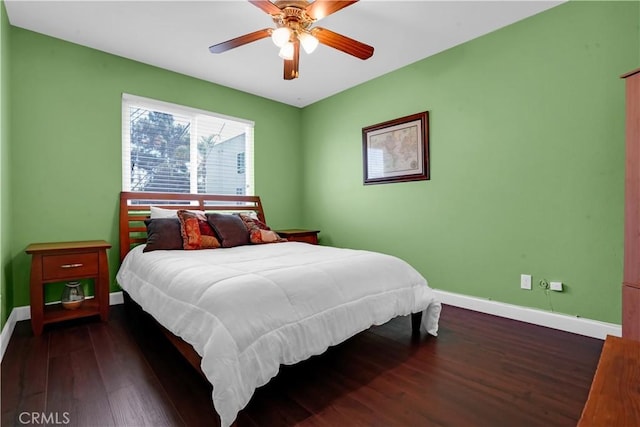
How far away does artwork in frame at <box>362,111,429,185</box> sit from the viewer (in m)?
3.47

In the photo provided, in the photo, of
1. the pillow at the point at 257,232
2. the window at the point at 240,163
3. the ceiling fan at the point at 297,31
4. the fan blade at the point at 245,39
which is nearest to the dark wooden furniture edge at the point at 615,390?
the ceiling fan at the point at 297,31

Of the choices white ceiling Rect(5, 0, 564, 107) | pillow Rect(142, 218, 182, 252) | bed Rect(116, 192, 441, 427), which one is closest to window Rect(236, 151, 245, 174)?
white ceiling Rect(5, 0, 564, 107)

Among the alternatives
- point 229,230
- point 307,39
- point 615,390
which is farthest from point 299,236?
point 615,390

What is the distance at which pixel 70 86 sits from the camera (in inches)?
120

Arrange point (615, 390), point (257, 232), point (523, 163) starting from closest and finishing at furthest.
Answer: point (615, 390), point (523, 163), point (257, 232)

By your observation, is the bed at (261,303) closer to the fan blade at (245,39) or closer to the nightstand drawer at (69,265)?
the nightstand drawer at (69,265)

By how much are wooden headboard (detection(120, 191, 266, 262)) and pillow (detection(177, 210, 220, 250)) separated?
514 mm

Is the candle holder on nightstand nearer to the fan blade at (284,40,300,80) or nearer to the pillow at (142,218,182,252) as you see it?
the pillow at (142,218,182,252)

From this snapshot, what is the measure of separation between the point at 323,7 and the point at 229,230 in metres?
2.15

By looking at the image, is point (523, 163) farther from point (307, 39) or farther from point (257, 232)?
point (257, 232)

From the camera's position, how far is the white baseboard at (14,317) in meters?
2.19

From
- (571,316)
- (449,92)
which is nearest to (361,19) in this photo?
(449,92)

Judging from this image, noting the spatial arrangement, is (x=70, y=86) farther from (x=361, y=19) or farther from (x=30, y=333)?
(x=361, y=19)

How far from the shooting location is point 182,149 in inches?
151
